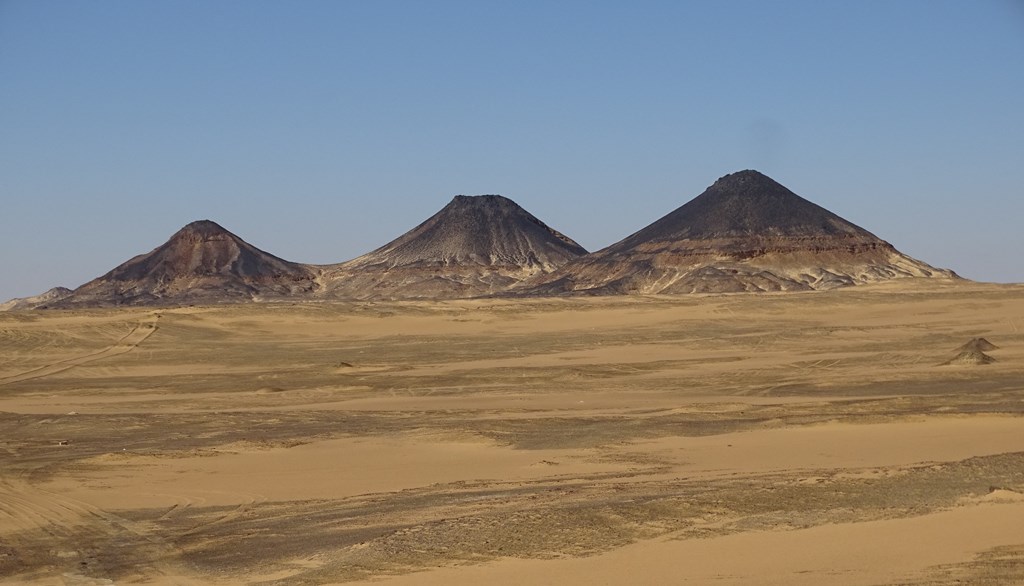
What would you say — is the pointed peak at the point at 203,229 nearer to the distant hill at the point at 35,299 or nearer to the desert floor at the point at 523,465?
the distant hill at the point at 35,299

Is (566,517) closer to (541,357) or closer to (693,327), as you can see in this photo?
(541,357)

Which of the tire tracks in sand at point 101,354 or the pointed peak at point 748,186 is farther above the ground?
the pointed peak at point 748,186

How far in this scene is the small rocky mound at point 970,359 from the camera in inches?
1185

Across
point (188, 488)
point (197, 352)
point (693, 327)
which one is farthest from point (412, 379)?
point (693, 327)

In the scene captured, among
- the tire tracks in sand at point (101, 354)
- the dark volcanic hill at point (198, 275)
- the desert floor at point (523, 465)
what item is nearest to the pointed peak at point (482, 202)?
the dark volcanic hill at point (198, 275)

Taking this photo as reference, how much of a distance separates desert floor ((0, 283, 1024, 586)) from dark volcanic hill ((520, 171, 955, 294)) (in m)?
64.3

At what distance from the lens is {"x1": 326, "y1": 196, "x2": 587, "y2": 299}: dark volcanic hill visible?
13450 cm

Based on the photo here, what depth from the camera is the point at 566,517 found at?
11828 mm

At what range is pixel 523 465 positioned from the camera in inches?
674

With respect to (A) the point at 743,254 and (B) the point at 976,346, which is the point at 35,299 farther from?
(B) the point at 976,346

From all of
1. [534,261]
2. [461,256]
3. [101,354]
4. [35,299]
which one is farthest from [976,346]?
[35,299]

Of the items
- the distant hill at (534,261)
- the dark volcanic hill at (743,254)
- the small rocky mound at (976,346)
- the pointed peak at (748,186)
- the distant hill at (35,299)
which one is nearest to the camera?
the small rocky mound at (976,346)

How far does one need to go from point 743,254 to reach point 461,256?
140 feet

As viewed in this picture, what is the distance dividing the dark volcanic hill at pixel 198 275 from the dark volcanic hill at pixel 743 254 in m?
34.0
